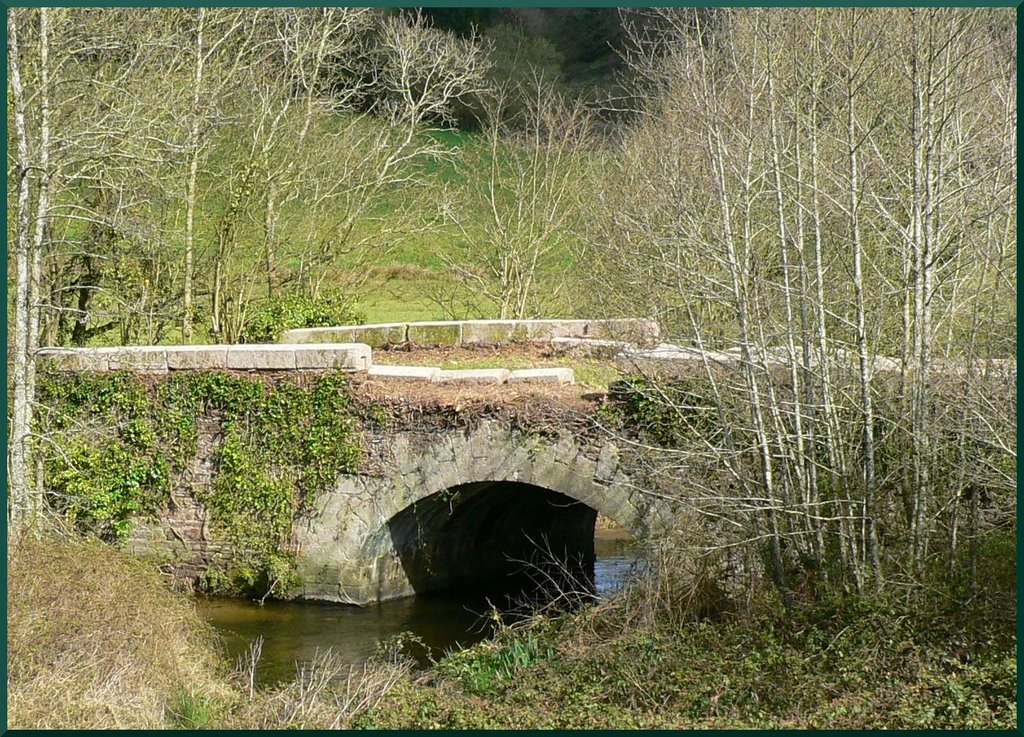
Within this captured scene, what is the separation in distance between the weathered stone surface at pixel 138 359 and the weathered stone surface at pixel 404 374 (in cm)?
237

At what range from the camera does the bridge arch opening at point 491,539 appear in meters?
12.9

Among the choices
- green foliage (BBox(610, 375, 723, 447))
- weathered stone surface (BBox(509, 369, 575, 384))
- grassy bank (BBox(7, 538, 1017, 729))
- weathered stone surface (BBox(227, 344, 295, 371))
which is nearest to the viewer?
grassy bank (BBox(7, 538, 1017, 729))

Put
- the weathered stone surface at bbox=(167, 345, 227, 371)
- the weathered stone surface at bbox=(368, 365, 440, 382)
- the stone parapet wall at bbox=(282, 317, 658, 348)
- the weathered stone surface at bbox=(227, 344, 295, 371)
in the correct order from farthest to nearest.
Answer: the stone parapet wall at bbox=(282, 317, 658, 348)
the weathered stone surface at bbox=(167, 345, 227, 371)
the weathered stone surface at bbox=(227, 344, 295, 371)
the weathered stone surface at bbox=(368, 365, 440, 382)

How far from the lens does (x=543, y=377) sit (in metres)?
11.9

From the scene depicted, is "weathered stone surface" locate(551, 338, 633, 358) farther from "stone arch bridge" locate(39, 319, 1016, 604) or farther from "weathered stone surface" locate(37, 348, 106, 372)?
"weathered stone surface" locate(37, 348, 106, 372)

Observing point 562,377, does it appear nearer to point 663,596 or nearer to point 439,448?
point 439,448

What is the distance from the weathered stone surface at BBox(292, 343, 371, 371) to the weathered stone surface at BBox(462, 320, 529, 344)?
3.15m

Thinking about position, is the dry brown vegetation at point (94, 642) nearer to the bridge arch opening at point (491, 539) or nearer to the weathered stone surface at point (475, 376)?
the bridge arch opening at point (491, 539)

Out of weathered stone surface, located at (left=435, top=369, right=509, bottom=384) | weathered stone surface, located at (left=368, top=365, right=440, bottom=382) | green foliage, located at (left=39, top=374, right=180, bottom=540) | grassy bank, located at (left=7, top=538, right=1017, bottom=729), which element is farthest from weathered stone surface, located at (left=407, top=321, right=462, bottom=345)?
grassy bank, located at (left=7, top=538, right=1017, bottom=729)

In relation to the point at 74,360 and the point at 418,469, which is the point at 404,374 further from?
the point at 74,360

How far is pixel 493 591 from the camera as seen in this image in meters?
14.0

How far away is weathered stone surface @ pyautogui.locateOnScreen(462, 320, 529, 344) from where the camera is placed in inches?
615

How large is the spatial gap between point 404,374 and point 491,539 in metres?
3.10

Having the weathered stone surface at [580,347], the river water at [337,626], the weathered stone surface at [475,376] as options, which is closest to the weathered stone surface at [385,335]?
the weathered stone surface at [580,347]
